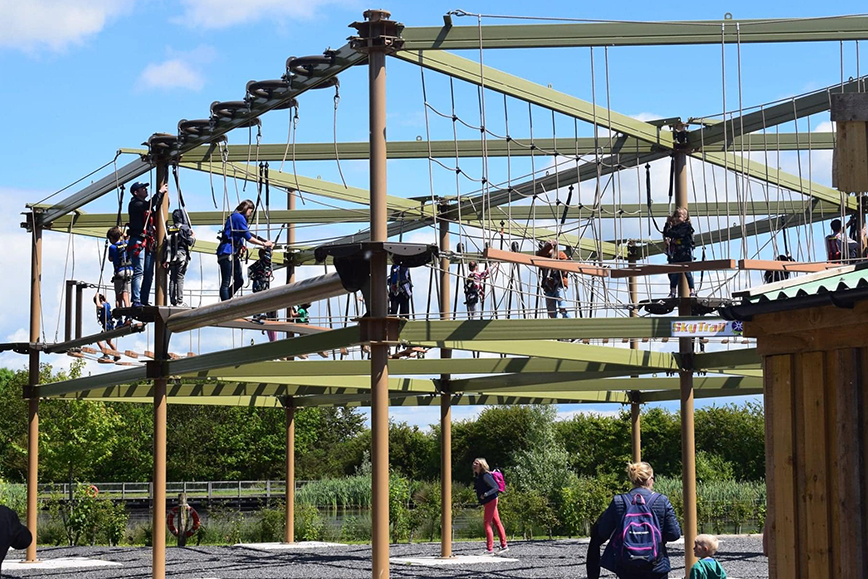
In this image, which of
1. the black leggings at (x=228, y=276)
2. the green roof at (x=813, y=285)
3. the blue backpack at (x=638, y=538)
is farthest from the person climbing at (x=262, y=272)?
the green roof at (x=813, y=285)

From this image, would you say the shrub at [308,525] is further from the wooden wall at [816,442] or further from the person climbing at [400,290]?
the wooden wall at [816,442]

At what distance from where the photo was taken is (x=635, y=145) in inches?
618

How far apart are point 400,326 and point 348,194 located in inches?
313

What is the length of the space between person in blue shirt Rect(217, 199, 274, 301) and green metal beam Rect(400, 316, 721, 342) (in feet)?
11.0

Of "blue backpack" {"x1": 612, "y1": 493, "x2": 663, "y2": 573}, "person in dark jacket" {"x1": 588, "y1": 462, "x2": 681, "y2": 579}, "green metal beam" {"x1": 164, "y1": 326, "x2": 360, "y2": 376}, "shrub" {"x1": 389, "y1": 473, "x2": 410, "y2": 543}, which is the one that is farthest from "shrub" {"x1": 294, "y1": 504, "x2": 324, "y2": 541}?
"blue backpack" {"x1": 612, "y1": 493, "x2": 663, "y2": 573}

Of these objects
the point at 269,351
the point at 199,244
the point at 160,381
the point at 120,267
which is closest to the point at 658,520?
the point at 269,351

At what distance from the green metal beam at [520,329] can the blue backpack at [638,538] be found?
377 centimetres

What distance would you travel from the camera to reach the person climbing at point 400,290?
19281mm

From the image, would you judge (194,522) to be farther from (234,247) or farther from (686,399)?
(686,399)

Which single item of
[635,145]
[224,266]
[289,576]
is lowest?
[289,576]

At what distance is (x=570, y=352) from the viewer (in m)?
14.3

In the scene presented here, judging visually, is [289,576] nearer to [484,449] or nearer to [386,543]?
[386,543]

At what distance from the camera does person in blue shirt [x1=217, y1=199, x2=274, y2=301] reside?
593 inches

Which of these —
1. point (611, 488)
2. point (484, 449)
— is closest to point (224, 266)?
point (611, 488)
